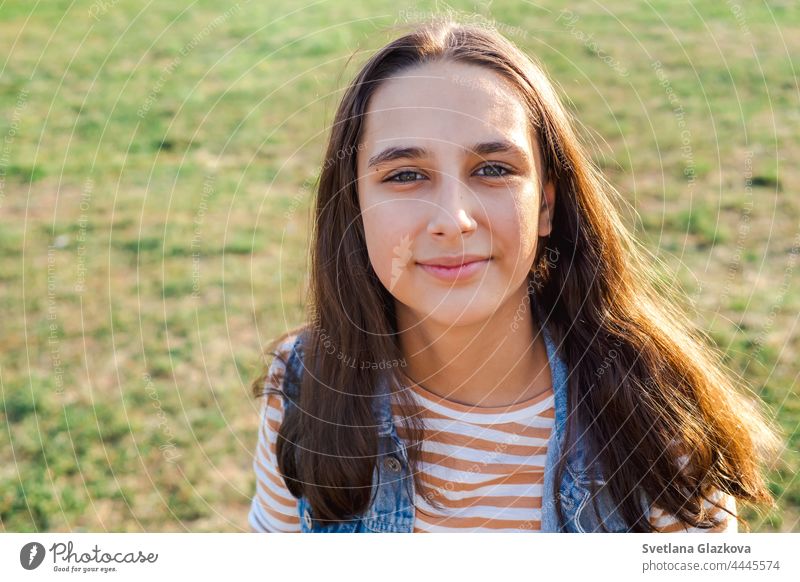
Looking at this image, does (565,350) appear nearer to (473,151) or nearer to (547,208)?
(547,208)

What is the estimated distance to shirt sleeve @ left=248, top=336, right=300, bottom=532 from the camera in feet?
7.13

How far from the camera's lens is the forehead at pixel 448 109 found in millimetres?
1763

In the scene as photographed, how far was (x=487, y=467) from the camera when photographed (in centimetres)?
198

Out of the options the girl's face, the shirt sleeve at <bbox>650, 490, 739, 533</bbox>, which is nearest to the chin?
the girl's face

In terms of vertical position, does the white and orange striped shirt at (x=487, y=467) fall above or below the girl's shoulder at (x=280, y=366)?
below

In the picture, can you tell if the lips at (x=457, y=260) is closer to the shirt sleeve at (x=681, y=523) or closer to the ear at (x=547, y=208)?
the ear at (x=547, y=208)

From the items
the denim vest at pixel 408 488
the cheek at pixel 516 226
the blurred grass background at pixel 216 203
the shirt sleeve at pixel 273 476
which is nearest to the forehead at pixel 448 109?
the cheek at pixel 516 226

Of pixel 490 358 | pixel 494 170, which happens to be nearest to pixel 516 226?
pixel 494 170

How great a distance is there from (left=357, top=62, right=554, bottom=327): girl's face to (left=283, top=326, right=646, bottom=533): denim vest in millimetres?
309

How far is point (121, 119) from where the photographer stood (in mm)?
5680

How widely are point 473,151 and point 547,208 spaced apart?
0.30m

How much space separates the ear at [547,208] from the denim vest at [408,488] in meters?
0.25

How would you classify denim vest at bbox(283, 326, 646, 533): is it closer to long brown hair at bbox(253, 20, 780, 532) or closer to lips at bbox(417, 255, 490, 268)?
long brown hair at bbox(253, 20, 780, 532)
